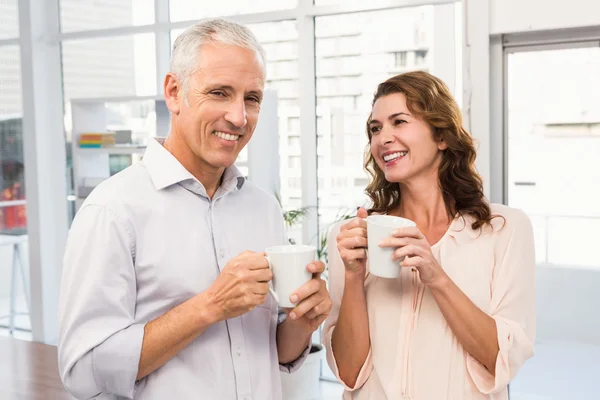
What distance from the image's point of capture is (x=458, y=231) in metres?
1.52

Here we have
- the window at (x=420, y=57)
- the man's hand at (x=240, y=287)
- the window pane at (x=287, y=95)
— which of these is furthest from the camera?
the window pane at (x=287, y=95)

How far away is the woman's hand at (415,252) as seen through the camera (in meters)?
1.23

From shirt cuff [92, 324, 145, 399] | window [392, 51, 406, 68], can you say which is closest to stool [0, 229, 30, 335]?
window [392, 51, 406, 68]

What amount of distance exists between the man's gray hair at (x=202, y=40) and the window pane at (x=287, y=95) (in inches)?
114

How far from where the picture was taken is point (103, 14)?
4926mm

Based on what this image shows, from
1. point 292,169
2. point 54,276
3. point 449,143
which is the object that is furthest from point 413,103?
point 54,276

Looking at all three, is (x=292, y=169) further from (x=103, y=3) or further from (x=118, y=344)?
(x=118, y=344)

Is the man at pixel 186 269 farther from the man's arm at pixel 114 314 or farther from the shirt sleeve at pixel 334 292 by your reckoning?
the shirt sleeve at pixel 334 292

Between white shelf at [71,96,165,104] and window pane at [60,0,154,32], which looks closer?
white shelf at [71,96,165,104]

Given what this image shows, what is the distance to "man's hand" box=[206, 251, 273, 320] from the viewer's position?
108 centimetres

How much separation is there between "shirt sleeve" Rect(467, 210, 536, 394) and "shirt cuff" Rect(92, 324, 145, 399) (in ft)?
2.45

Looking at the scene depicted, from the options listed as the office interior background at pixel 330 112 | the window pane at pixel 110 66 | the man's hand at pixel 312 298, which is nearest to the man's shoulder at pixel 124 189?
the man's hand at pixel 312 298

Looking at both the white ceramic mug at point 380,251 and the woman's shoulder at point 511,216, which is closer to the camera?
the white ceramic mug at point 380,251

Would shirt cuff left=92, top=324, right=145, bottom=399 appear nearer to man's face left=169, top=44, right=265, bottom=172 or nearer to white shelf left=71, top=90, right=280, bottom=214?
man's face left=169, top=44, right=265, bottom=172
